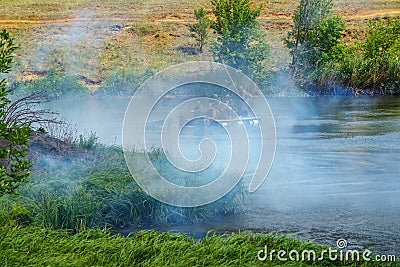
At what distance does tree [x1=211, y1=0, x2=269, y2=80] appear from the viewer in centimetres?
2555

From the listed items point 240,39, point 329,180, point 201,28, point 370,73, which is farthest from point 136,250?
point 201,28

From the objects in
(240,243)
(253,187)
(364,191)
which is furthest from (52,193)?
(364,191)

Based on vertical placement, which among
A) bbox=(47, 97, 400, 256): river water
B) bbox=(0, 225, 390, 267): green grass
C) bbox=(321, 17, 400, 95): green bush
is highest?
bbox=(321, 17, 400, 95): green bush

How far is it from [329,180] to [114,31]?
27.7 m

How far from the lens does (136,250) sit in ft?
17.4

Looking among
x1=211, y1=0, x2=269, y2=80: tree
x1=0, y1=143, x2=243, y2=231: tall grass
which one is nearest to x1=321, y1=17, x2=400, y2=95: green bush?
x1=211, y1=0, x2=269, y2=80: tree

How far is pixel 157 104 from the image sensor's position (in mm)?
22047

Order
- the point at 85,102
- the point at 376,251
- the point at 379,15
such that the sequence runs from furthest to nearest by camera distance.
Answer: the point at 379,15 < the point at 85,102 < the point at 376,251

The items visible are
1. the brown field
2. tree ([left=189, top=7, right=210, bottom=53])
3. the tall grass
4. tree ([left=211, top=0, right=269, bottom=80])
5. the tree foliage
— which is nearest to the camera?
the tall grass

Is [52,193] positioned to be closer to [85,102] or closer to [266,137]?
[266,137]

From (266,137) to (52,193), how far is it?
26.9 ft

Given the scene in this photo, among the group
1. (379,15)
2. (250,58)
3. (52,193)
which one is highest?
(379,15)

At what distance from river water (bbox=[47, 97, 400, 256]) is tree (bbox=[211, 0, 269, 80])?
6271 mm

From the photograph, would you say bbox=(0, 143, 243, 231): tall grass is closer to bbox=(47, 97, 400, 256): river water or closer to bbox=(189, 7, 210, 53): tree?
bbox=(47, 97, 400, 256): river water
